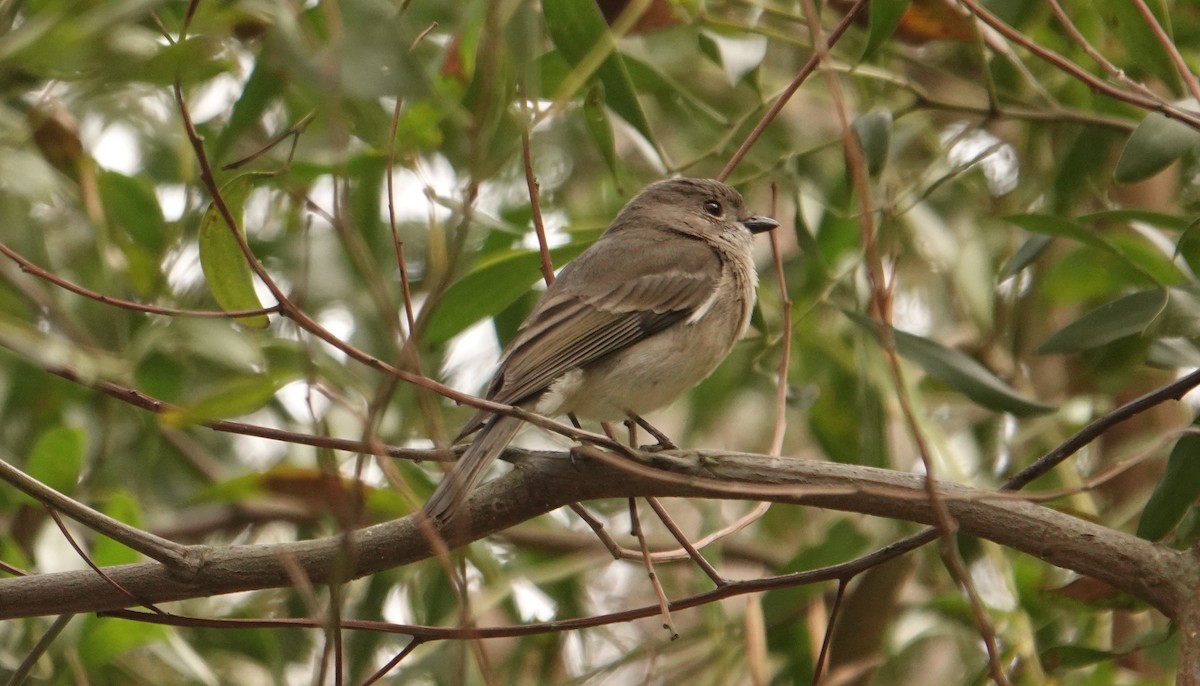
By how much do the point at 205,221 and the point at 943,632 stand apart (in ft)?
9.42

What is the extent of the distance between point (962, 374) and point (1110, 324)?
0.42m

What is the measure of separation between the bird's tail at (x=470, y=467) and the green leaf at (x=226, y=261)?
0.60 m

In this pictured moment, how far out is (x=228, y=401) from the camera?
2160mm

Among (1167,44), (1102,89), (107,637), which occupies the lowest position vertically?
(107,637)

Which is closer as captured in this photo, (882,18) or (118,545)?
(882,18)

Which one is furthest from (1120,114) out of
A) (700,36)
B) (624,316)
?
(624,316)

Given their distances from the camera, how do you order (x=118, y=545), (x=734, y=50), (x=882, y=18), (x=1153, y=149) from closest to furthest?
(x=1153, y=149) → (x=882, y=18) → (x=118, y=545) → (x=734, y=50)

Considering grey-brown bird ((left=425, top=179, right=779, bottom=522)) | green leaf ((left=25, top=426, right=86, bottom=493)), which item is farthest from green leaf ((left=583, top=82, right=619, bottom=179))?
green leaf ((left=25, top=426, right=86, bottom=493))

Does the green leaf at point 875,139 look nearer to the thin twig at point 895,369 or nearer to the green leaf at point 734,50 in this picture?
the green leaf at point 734,50

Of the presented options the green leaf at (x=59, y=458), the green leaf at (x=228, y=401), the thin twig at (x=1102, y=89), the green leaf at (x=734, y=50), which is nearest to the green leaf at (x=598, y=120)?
the green leaf at (x=734, y=50)

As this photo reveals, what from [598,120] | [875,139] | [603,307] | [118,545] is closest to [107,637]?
[118,545]

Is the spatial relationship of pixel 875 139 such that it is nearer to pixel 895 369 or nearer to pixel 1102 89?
pixel 1102 89

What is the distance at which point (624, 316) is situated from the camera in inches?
169

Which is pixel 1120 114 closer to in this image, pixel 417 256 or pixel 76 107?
pixel 417 256
